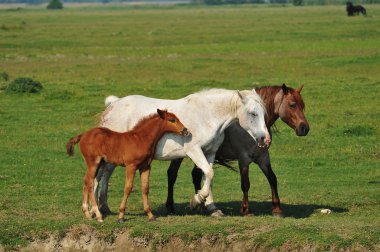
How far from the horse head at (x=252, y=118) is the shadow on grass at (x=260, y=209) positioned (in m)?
1.50

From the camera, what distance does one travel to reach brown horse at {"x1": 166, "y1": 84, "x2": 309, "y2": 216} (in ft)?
40.3

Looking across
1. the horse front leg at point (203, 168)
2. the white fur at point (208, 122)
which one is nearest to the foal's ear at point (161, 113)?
the white fur at point (208, 122)

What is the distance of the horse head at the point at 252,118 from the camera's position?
38.0ft

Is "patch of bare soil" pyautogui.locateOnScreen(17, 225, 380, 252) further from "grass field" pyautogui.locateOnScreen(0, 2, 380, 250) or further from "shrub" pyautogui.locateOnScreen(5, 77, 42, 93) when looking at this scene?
"shrub" pyautogui.locateOnScreen(5, 77, 42, 93)

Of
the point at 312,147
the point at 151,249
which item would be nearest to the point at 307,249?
the point at 151,249

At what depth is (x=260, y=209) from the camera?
13.1 metres

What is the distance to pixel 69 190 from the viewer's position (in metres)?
14.5

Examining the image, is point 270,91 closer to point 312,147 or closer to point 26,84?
point 312,147

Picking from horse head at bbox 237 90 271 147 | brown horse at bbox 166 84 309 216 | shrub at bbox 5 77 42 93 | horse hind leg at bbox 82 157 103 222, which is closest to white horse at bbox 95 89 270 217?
horse head at bbox 237 90 271 147

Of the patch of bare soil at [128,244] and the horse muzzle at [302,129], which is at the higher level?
the horse muzzle at [302,129]

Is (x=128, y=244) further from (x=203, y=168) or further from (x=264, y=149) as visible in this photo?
(x=264, y=149)

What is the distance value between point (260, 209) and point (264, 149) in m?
1.26

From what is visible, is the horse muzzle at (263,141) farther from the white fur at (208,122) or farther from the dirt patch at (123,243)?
the dirt patch at (123,243)

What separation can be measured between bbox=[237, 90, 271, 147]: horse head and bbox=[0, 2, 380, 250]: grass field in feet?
3.63
